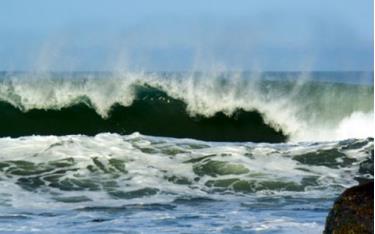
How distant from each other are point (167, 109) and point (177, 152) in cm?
627

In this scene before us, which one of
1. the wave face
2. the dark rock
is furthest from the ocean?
the dark rock

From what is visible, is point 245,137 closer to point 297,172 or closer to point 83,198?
point 297,172

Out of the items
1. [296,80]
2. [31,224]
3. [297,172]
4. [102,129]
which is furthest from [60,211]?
[296,80]

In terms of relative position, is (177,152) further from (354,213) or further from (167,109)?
(354,213)

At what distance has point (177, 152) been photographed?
1414 cm

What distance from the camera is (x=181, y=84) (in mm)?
20750

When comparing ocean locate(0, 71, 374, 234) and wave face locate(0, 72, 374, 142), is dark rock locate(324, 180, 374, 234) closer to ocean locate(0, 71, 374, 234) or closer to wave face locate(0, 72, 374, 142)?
ocean locate(0, 71, 374, 234)

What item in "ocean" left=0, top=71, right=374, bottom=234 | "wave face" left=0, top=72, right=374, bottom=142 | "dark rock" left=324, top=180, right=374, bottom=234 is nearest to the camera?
"dark rock" left=324, top=180, right=374, bottom=234

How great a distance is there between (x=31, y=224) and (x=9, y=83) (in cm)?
1323

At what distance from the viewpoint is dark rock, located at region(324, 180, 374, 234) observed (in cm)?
518

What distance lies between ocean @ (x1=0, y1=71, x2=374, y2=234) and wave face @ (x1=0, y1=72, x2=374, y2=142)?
0.12 ft

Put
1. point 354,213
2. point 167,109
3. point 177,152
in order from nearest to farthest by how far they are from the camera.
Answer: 1. point 354,213
2. point 177,152
3. point 167,109

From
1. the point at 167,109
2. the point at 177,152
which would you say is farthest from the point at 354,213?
the point at 167,109

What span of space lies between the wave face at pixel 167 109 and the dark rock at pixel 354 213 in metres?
13.6
